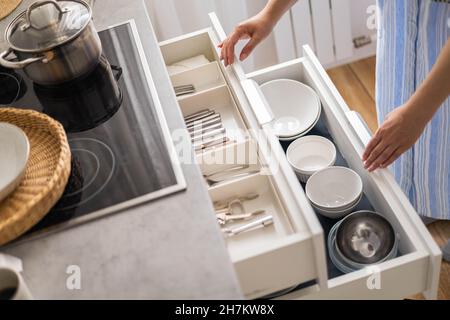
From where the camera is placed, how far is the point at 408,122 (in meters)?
1.12

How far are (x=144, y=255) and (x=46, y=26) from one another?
0.56 metres

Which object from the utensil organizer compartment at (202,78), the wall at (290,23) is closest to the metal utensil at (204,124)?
the utensil organizer compartment at (202,78)

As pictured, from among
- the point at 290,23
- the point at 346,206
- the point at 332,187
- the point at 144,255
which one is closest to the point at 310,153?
the point at 332,187

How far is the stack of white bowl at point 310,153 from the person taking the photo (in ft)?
4.58

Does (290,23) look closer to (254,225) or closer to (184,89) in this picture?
(184,89)

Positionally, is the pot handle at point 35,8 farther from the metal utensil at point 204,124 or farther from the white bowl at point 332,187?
the white bowl at point 332,187

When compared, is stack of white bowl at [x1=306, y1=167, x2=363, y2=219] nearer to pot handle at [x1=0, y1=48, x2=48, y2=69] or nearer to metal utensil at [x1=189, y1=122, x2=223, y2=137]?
metal utensil at [x1=189, y1=122, x2=223, y2=137]

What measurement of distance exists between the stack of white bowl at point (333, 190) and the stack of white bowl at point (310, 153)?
0.22 feet

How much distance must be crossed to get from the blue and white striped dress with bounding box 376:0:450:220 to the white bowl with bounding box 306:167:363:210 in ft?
0.98

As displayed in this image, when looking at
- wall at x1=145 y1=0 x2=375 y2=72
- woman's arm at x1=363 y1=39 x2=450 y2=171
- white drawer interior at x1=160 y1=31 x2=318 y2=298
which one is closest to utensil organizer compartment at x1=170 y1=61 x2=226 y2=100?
white drawer interior at x1=160 y1=31 x2=318 y2=298

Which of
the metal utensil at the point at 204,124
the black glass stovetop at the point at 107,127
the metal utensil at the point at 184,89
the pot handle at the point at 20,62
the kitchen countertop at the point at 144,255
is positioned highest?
the pot handle at the point at 20,62

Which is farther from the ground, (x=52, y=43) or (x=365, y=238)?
(x=52, y=43)

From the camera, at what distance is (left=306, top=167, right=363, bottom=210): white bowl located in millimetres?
1283
